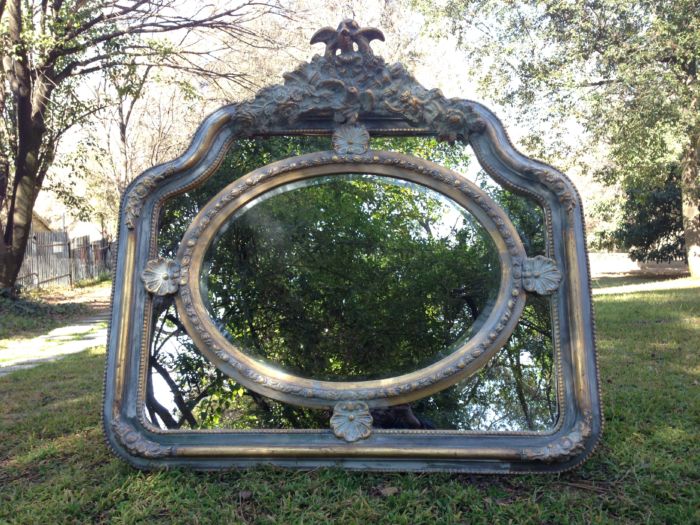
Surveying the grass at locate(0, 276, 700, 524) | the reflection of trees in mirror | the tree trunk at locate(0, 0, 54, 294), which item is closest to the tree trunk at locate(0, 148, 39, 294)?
the tree trunk at locate(0, 0, 54, 294)

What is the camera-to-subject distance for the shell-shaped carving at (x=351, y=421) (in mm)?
2527

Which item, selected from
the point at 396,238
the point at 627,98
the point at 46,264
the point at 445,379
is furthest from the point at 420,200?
the point at 46,264

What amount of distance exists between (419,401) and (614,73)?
10.6 metres

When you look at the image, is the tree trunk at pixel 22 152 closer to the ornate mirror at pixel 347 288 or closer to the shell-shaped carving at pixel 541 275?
the ornate mirror at pixel 347 288

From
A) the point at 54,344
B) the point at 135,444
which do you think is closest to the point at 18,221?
the point at 54,344

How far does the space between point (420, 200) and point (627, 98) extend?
974cm

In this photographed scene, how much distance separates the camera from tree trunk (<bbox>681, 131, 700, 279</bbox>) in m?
11.3

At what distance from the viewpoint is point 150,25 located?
31.3ft

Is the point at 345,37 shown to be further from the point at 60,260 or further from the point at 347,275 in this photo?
the point at 60,260

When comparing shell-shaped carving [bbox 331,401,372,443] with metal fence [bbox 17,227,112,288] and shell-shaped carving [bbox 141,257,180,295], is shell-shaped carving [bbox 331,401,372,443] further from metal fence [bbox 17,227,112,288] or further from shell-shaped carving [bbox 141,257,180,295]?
metal fence [bbox 17,227,112,288]

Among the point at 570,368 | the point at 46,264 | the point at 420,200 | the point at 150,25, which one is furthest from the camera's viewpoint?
the point at 46,264

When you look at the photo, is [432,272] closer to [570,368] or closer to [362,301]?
[362,301]

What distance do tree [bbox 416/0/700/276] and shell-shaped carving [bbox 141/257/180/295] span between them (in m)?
9.22

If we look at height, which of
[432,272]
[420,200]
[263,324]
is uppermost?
[420,200]
